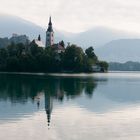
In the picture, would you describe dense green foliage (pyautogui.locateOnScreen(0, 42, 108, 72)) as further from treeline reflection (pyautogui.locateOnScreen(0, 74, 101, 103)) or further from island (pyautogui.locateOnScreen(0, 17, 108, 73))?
treeline reflection (pyautogui.locateOnScreen(0, 74, 101, 103))

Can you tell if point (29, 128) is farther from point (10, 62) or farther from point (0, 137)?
point (10, 62)

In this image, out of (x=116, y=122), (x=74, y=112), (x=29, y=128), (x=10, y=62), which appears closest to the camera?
(x=29, y=128)

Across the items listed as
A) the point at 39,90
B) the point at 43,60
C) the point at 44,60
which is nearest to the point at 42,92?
the point at 39,90

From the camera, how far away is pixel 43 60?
15850 cm

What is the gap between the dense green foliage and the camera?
158625 millimetres

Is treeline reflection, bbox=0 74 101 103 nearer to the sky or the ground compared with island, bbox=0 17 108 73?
nearer to the ground

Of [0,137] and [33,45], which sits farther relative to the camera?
[33,45]

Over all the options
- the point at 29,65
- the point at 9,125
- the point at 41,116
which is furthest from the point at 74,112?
the point at 29,65

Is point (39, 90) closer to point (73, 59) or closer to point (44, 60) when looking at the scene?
point (44, 60)

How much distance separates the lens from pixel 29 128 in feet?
81.9

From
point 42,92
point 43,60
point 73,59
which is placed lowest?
point 42,92

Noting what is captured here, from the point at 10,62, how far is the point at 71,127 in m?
134

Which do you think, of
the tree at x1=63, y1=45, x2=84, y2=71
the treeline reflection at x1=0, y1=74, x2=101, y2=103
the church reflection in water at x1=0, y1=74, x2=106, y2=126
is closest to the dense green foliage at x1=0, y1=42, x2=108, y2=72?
the tree at x1=63, y1=45, x2=84, y2=71

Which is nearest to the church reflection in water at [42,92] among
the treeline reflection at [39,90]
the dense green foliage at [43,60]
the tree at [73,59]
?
the treeline reflection at [39,90]
